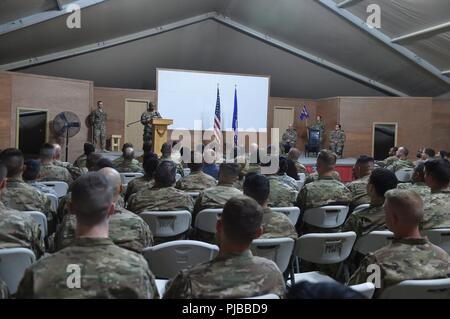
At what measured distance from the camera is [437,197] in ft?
10.9

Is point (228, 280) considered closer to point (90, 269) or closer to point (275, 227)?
Result: point (90, 269)

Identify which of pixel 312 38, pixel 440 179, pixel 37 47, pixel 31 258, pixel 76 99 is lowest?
pixel 31 258

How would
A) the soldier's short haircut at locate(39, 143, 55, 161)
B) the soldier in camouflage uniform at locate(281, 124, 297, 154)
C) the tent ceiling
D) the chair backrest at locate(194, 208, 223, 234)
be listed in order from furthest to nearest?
1. the soldier in camouflage uniform at locate(281, 124, 297, 154)
2. the tent ceiling
3. the soldier's short haircut at locate(39, 143, 55, 161)
4. the chair backrest at locate(194, 208, 223, 234)

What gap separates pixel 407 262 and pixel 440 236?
1136 mm

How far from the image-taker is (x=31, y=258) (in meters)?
2.19

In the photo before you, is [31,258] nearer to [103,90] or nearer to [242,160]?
[242,160]

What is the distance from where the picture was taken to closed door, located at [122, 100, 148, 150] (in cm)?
1268

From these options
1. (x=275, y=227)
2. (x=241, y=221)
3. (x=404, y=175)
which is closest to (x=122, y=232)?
(x=275, y=227)

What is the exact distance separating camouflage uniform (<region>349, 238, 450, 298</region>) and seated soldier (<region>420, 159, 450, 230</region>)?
121cm

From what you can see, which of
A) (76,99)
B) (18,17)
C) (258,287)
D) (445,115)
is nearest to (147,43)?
(76,99)

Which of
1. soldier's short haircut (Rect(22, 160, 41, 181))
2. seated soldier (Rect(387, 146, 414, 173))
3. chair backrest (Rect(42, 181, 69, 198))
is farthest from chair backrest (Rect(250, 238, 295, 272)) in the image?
seated soldier (Rect(387, 146, 414, 173))

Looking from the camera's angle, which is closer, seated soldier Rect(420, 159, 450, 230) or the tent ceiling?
seated soldier Rect(420, 159, 450, 230)

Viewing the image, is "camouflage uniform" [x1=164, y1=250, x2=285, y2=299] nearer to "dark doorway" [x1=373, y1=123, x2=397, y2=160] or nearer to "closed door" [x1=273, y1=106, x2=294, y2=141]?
"closed door" [x1=273, y1=106, x2=294, y2=141]

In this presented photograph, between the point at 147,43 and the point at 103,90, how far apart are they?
6.46 feet
